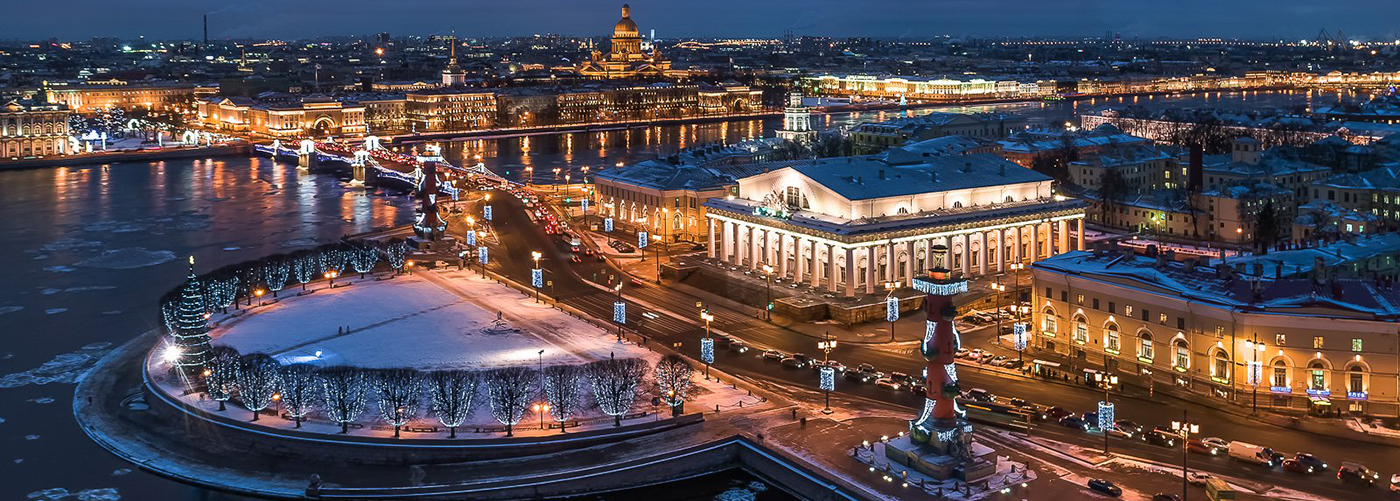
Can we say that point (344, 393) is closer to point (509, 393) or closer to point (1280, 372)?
point (509, 393)

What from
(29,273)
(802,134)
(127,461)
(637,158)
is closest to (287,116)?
(637,158)

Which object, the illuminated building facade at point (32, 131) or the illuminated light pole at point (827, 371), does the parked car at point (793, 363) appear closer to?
the illuminated light pole at point (827, 371)

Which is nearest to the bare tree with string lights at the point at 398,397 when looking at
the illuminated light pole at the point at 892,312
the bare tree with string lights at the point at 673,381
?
the bare tree with string lights at the point at 673,381

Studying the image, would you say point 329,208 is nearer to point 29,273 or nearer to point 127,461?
point 29,273

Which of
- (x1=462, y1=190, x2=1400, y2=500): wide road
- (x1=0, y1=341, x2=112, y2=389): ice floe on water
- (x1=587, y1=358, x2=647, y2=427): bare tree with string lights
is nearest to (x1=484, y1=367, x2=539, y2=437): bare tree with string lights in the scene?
(x1=587, y1=358, x2=647, y2=427): bare tree with string lights

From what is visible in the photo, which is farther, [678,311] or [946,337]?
[678,311]

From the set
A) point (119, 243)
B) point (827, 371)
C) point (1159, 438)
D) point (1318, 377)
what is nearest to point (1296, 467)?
point (1159, 438)
